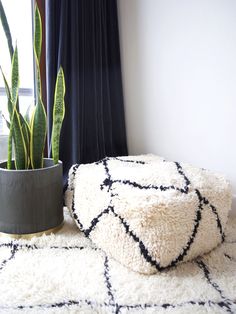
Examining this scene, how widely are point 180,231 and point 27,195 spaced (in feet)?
2.18

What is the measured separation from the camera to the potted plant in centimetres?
122

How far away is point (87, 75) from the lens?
1.81m

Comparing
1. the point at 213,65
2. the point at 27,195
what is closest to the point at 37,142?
the point at 27,195

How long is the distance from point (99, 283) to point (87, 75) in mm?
1289

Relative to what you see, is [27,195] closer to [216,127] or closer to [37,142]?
[37,142]

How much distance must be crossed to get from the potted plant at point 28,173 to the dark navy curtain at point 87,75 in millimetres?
→ 416

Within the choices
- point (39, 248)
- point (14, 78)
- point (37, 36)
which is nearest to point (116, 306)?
point (39, 248)

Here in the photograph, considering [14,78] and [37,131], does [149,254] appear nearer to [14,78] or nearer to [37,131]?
[37,131]

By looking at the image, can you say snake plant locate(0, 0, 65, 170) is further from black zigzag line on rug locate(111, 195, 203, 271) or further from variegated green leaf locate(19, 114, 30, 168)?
black zigzag line on rug locate(111, 195, 203, 271)

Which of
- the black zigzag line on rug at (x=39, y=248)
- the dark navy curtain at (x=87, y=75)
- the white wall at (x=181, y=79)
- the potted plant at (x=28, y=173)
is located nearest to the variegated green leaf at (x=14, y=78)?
the potted plant at (x=28, y=173)

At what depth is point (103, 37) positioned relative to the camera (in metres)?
1.85

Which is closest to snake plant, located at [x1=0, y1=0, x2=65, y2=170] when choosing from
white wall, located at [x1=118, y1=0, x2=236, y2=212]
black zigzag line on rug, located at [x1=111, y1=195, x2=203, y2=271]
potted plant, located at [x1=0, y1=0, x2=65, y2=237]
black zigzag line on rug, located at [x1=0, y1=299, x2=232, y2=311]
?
potted plant, located at [x1=0, y1=0, x2=65, y2=237]

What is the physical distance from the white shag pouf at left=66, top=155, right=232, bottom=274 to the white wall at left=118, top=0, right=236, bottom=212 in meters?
0.39

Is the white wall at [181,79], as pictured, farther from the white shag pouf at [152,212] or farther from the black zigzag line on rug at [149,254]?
the black zigzag line on rug at [149,254]
